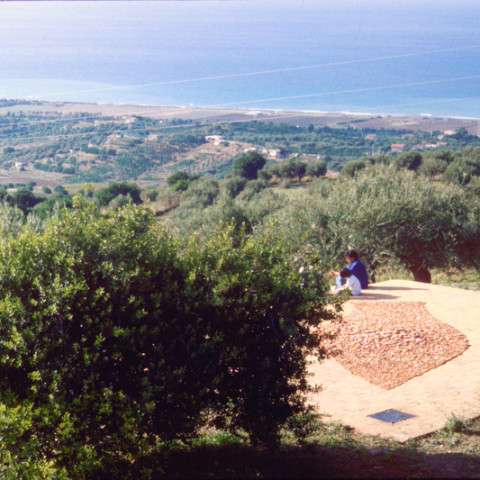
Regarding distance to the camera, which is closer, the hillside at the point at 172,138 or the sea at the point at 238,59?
the hillside at the point at 172,138

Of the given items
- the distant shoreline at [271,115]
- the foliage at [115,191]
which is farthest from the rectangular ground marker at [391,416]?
the distant shoreline at [271,115]

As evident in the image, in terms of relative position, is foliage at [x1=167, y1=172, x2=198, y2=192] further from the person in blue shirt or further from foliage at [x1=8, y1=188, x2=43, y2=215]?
the person in blue shirt

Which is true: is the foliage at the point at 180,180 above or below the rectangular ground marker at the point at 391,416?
above

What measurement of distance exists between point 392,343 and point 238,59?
7278 cm

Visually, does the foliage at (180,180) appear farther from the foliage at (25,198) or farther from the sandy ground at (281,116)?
the foliage at (25,198)

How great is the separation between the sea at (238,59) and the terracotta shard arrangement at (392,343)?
43076 mm

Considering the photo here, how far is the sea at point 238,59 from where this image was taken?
198 feet

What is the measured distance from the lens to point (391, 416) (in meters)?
6.68

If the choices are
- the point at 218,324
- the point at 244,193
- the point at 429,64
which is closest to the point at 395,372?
the point at 218,324

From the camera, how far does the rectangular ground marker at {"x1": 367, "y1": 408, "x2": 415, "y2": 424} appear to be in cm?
656

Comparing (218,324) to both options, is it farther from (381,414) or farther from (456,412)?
(456,412)

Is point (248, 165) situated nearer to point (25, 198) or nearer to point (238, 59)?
point (25, 198)

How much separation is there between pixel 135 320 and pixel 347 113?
56.9m

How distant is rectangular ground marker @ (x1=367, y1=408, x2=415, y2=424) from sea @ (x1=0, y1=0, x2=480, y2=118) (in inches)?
1824
